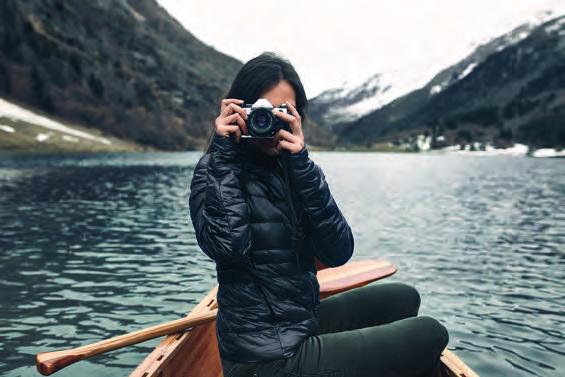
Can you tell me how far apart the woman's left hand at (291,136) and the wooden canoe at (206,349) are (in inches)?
119

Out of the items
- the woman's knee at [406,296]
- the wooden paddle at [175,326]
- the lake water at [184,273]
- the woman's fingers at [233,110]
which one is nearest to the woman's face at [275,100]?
the woman's fingers at [233,110]

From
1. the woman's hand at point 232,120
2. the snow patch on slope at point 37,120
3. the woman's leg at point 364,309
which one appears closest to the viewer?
the woman's hand at point 232,120

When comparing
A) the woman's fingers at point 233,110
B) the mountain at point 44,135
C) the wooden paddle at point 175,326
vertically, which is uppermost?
the mountain at point 44,135

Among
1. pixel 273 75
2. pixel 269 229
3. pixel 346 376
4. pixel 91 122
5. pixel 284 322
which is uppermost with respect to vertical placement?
pixel 91 122

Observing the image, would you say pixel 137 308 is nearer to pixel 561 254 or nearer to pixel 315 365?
pixel 315 365

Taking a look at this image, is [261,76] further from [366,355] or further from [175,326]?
[175,326]

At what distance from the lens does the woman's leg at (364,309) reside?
512 cm

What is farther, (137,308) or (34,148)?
(34,148)

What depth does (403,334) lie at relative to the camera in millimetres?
4371

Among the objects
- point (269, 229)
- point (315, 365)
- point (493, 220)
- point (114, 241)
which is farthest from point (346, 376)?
point (493, 220)

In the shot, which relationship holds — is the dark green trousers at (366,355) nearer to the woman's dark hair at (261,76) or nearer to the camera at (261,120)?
the camera at (261,120)

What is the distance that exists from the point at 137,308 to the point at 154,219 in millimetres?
19208

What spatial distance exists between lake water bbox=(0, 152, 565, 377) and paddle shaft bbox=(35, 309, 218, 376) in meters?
4.75

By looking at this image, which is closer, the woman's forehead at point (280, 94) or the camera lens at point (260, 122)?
the camera lens at point (260, 122)
